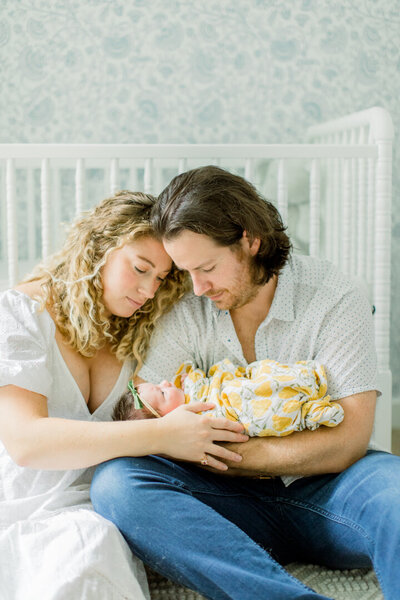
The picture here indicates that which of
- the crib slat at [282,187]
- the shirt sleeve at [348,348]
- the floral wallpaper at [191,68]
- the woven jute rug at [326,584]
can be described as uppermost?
the floral wallpaper at [191,68]

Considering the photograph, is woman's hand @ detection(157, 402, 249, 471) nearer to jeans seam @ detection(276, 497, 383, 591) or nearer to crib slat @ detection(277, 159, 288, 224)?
jeans seam @ detection(276, 497, 383, 591)

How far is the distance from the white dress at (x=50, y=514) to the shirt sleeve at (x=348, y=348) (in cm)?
48

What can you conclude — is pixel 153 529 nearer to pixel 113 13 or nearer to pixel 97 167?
pixel 97 167

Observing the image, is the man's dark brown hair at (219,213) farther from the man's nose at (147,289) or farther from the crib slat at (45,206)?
the crib slat at (45,206)

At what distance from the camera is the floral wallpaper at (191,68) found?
2.77 meters

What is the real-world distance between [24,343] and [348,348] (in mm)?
712

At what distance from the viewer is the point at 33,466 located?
1386 millimetres

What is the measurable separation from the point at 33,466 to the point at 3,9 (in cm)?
211

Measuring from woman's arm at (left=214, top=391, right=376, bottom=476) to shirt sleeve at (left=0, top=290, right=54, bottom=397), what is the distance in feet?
1.43

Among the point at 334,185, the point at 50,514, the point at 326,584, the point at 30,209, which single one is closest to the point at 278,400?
the point at 326,584

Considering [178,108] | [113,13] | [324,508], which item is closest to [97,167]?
[178,108]

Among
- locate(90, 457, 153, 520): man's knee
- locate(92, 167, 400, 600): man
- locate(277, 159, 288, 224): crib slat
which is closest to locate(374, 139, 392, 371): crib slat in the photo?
locate(277, 159, 288, 224): crib slat

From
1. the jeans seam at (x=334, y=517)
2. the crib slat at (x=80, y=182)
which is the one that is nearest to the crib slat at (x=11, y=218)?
the crib slat at (x=80, y=182)

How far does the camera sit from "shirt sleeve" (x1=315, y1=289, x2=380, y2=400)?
57.8 inches
